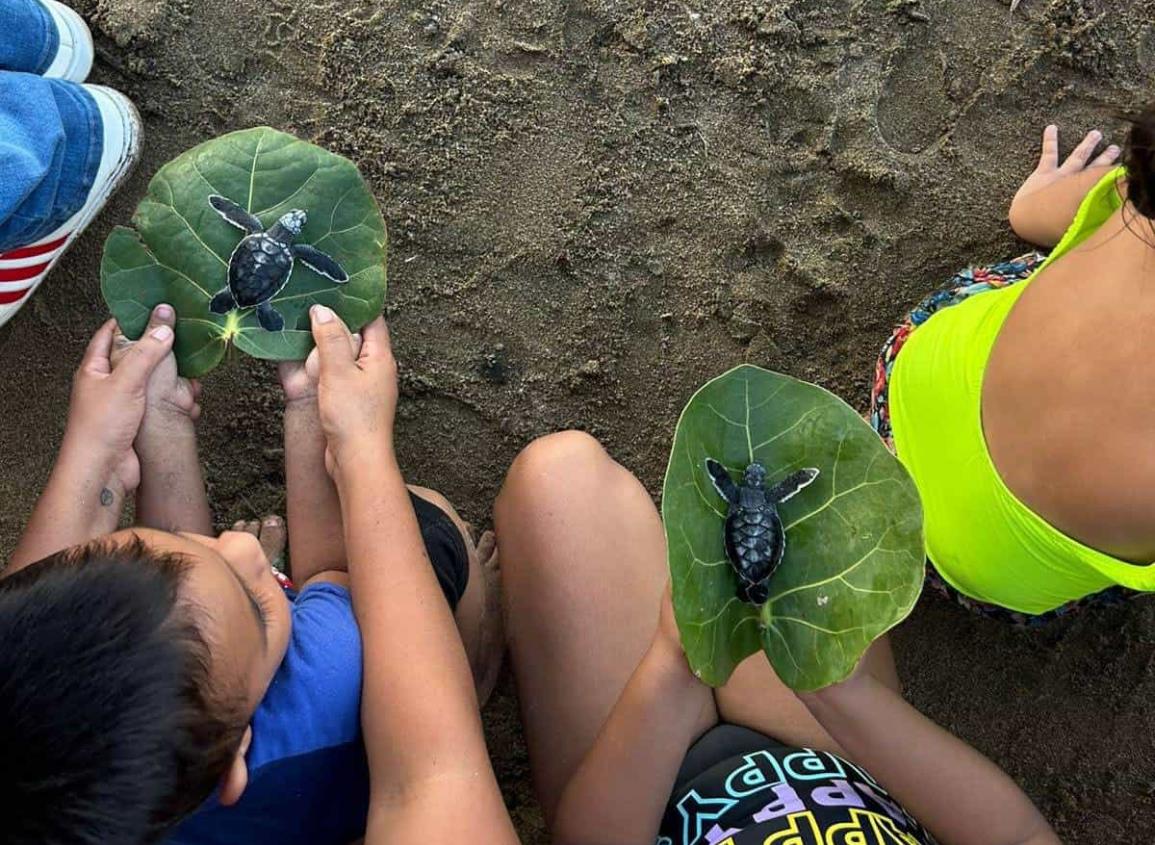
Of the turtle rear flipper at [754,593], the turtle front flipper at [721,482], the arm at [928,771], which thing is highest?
the turtle front flipper at [721,482]

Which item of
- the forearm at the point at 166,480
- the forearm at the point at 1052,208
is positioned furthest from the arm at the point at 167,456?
the forearm at the point at 1052,208

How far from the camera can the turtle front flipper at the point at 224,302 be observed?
4.00ft

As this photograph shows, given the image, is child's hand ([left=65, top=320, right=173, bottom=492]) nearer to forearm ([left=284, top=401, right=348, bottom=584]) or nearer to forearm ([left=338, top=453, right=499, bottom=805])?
forearm ([left=284, top=401, right=348, bottom=584])

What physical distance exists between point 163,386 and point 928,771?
1.12 meters

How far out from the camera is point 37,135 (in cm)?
125

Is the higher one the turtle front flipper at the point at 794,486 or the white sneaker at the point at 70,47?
the white sneaker at the point at 70,47

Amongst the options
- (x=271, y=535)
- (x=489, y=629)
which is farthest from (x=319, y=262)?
(x=489, y=629)

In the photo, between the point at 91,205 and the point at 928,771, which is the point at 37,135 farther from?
the point at 928,771

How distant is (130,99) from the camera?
155 cm

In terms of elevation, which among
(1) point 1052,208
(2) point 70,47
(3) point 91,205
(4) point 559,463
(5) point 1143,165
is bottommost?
(4) point 559,463

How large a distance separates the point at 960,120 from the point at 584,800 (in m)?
1.25

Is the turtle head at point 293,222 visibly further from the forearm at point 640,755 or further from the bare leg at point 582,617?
the forearm at point 640,755

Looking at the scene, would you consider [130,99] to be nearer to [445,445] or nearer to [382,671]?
[445,445]

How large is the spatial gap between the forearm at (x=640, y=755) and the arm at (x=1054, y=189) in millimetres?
976
